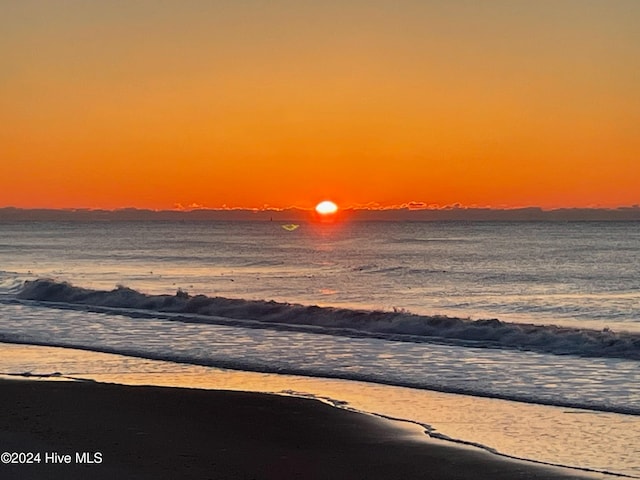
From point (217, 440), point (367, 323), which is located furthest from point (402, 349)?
point (217, 440)

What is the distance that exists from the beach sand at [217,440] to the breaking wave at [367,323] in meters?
9.62

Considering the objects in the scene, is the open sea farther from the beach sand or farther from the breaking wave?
the beach sand

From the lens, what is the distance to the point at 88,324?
25.9m

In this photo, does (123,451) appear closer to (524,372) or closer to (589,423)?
(589,423)

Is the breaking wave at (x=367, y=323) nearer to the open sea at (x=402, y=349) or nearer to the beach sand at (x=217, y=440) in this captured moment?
the open sea at (x=402, y=349)

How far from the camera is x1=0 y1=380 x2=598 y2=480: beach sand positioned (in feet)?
30.8

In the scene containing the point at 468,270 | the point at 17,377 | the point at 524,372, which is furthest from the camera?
the point at 468,270

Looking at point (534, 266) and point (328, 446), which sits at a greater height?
point (534, 266)

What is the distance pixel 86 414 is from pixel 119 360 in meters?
5.89

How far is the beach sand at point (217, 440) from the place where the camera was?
940 centimetres

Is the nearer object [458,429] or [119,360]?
[458,429]

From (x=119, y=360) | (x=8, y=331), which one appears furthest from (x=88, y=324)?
(x=119, y=360)

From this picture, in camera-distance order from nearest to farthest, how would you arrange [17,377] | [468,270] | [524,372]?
1. [17,377]
2. [524,372]
3. [468,270]

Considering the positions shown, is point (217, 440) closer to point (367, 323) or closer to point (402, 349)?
point (402, 349)
